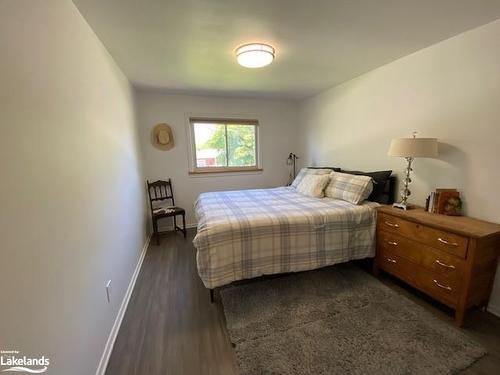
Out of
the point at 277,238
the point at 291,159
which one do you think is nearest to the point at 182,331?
the point at 277,238

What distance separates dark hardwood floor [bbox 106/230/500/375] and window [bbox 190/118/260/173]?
222 cm

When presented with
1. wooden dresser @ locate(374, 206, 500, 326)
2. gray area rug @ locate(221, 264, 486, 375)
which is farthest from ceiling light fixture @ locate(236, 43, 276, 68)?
gray area rug @ locate(221, 264, 486, 375)

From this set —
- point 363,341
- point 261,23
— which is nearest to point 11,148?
point 261,23

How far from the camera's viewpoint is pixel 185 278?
255 centimetres

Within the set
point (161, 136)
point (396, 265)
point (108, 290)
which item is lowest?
point (396, 265)

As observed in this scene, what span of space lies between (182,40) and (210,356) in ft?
8.21

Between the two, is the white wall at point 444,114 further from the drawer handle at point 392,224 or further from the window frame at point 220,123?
the window frame at point 220,123

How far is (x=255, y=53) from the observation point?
211 cm

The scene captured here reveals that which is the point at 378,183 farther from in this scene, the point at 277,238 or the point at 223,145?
the point at 223,145

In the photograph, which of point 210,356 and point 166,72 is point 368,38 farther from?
point 210,356

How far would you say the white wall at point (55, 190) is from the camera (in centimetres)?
83

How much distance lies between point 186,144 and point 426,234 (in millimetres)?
3555

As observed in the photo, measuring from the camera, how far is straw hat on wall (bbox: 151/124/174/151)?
12.6ft

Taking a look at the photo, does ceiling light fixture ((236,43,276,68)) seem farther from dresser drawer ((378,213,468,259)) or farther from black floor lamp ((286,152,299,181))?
black floor lamp ((286,152,299,181))
